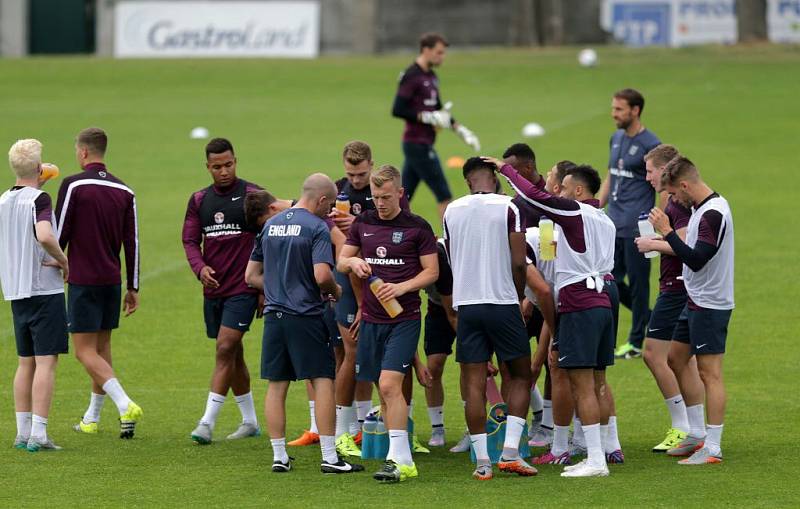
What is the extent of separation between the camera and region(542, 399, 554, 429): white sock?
10914mm

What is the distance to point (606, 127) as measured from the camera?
101 feet

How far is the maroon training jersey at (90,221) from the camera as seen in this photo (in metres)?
11.1

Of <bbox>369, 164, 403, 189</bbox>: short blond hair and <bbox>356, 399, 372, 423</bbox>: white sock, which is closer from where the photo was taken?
<bbox>369, 164, 403, 189</bbox>: short blond hair

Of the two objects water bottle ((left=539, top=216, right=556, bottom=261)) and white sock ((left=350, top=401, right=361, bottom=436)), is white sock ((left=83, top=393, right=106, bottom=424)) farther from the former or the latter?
water bottle ((left=539, top=216, right=556, bottom=261))

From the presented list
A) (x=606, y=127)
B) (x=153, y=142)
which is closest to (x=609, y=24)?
(x=606, y=127)

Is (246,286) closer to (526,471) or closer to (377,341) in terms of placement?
(377,341)

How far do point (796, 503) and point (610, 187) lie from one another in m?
6.06

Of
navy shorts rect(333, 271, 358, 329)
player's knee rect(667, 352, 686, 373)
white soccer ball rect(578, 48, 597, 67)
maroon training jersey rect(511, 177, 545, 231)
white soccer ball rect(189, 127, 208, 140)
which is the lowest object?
player's knee rect(667, 352, 686, 373)

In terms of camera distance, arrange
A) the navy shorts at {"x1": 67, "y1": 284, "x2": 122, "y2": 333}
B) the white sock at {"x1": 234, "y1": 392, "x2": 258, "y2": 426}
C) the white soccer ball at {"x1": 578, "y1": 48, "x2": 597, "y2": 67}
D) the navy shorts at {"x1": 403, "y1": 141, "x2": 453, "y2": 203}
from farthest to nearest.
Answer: the white soccer ball at {"x1": 578, "y1": 48, "x2": 597, "y2": 67} → the navy shorts at {"x1": 403, "y1": 141, "x2": 453, "y2": 203} → the white sock at {"x1": 234, "y1": 392, "x2": 258, "y2": 426} → the navy shorts at {"x1": 67, "y1": 284, "x2": 122, "y2": 333}

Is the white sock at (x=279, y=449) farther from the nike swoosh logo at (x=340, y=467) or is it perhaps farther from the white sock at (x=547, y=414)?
the white sock at (x=547, y=414)

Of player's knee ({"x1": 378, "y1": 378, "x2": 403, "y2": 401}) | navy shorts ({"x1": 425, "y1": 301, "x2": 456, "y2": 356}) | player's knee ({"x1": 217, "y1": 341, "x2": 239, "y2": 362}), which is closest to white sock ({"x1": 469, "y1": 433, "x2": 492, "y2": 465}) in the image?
player's knee ({"x1": 378, "y1": 378, "x2": 403, "y2": 401})

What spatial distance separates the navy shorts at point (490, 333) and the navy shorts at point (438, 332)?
2.64 feet

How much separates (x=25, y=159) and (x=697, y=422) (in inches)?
220

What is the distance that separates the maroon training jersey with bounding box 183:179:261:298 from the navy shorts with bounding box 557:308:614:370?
106 inches
